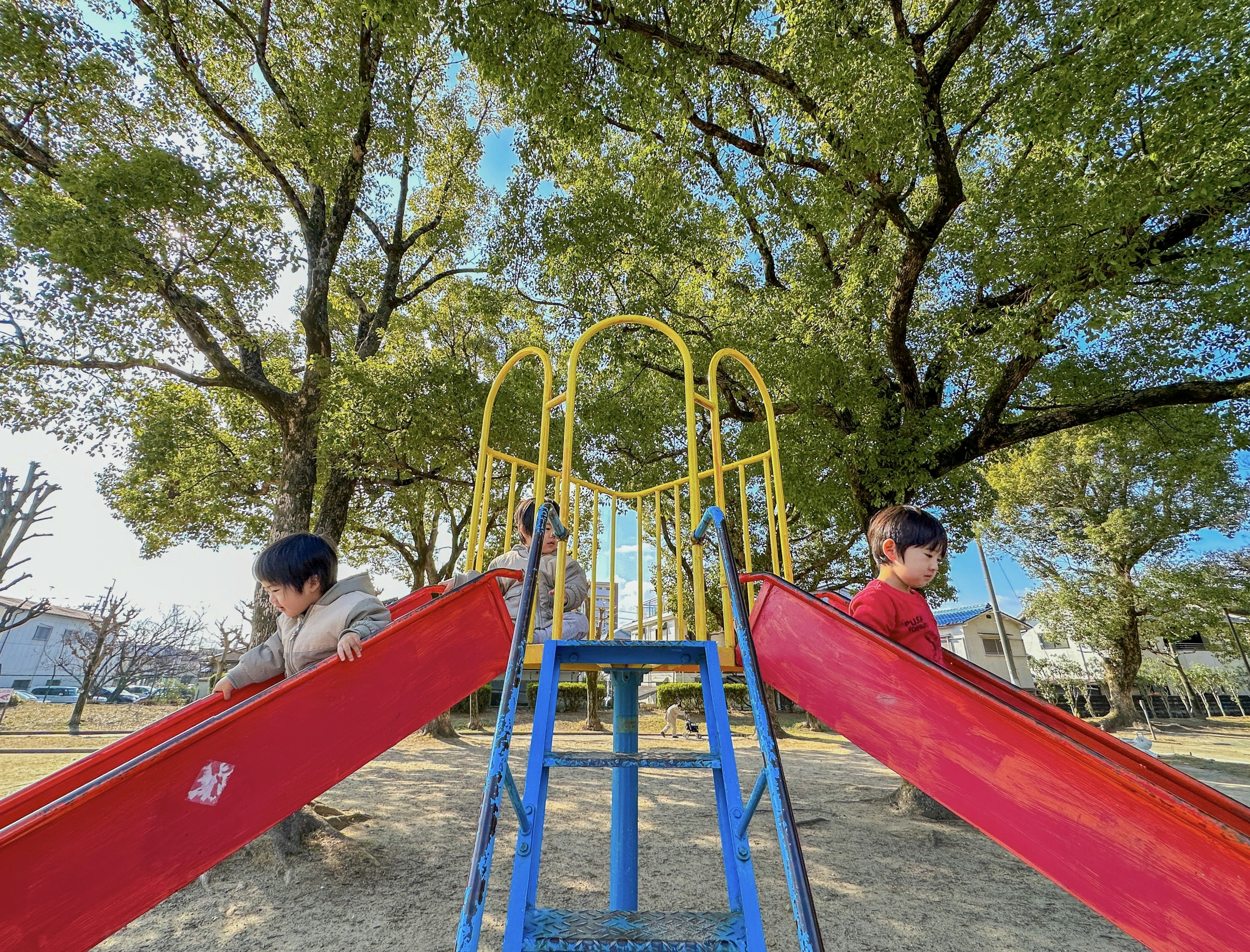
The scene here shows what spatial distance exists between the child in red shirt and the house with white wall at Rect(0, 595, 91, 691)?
41852mm

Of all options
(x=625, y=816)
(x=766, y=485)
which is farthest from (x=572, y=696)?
(x=766, y=485)

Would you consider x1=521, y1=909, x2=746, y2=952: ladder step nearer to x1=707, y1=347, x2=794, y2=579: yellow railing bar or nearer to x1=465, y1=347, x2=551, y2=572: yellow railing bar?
x1=707, y1=347, x2=794, y2=579: yellow railing bar

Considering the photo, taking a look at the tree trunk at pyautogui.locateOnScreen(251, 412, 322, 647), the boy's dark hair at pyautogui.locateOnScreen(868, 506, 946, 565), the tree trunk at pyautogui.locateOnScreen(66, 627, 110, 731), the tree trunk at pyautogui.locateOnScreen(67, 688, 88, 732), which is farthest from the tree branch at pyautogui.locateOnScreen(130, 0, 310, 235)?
the tree trunk at pyautogui.locateOnScreen(67, 688, 88, 732)

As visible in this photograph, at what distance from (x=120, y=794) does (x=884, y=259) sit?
7.78 metres

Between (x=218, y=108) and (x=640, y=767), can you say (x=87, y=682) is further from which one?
(x=640, y=767)

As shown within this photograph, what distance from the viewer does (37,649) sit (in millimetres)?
32719

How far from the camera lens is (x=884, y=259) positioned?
679cm

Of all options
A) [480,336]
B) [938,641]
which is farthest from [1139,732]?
[480,336]

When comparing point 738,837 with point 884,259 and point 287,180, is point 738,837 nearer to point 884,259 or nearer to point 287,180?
point 884,259

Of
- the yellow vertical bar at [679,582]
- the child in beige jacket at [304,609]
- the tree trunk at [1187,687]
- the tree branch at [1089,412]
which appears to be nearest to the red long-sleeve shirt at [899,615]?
the yellow vertical bar at [679,582]

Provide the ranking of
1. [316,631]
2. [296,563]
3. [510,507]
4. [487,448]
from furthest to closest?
[487,448]
[510,507]
[296,563]
[316,631]

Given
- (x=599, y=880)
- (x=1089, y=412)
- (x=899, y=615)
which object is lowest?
(x=599, y=880)

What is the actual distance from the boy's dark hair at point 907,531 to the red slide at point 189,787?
218 centimetres

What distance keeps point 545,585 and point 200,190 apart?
19.1 feet
